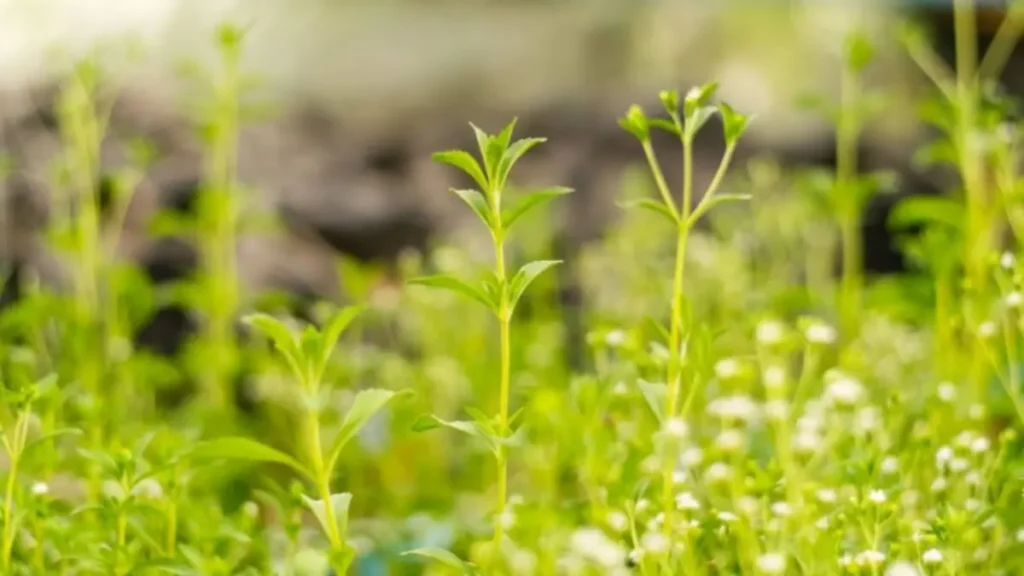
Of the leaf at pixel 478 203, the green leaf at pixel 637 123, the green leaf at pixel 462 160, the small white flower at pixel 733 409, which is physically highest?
the green leaf at pixel 637 123

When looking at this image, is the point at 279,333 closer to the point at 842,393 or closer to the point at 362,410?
the point at 362,410

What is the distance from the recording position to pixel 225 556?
764 mm

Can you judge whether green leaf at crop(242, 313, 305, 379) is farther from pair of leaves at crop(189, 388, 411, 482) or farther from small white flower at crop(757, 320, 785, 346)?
small white flower at crop(757, 320, 785, 346)

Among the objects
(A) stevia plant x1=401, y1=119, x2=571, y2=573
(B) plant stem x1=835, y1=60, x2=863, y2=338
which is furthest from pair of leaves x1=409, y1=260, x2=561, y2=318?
(B) plant stem x1=835, y1=60, x2=863, y2=338

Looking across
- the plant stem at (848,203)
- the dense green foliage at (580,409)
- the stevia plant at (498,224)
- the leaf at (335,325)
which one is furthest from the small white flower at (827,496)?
the plant stem at (848,203)

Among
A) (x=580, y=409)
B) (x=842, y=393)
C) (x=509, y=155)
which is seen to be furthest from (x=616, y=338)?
(x=509, y=155)

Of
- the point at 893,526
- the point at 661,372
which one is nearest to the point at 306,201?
the point at 661,372

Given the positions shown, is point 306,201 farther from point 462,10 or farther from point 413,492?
point 413,492

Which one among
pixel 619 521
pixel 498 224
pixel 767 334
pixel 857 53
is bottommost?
pixel 619 521

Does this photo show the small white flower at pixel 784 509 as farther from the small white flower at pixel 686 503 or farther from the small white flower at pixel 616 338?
the small white flower at pixel 616 338

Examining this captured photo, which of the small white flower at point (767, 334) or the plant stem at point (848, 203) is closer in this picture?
the small white flower at point (767, 334)

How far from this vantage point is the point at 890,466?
80 centimetres

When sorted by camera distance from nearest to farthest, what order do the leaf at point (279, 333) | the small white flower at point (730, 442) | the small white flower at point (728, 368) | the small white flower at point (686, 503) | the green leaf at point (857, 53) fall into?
the leaf at point (279, 333) → the small white flower at point (686, 503) → the small white flower at point (730, 442) → the small white flower at point (728, 368) → the green leaf at point (857, 53)

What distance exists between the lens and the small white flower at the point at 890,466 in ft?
2.57
